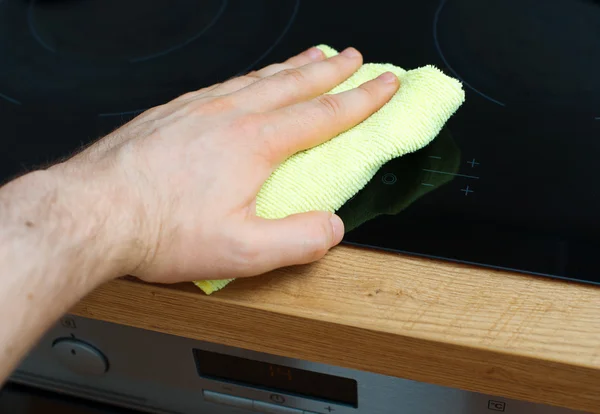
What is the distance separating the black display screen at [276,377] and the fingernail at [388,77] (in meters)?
0.25

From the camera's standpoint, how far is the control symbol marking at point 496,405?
0.52m

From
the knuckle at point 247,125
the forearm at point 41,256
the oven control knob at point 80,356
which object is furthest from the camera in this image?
the oven control knob at point 80,356

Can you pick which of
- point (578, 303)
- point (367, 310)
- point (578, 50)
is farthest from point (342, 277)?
point (578, 50)

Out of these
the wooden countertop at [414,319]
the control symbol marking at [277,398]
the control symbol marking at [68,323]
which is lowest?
the control symbol marking at [277,398]

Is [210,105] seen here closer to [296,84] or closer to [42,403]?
→ [296,84]

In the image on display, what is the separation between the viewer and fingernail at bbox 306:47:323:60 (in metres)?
0.63

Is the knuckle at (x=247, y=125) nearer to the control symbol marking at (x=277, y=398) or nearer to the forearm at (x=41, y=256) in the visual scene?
the forearm at (x=41, y=256)

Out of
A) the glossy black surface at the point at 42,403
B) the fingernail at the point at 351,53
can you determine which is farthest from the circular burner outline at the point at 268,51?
the glossy black surface at the point at 42,403

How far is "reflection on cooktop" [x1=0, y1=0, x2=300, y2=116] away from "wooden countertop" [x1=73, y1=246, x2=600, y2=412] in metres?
0.25

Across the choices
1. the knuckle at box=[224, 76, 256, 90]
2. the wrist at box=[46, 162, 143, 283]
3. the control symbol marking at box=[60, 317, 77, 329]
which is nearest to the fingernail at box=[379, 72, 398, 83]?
the knuckle at box=[224, 76, 256, 90]

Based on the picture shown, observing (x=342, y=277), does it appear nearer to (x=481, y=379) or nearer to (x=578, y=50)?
(x=481, y=379)

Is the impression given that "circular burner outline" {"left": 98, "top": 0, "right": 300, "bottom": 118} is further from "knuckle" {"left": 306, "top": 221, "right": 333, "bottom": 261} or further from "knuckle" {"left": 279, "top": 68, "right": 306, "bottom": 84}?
"knuckle" {"left": 306, "top": 221, "right": 333, "bottom": 261}

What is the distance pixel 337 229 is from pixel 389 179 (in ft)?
0.25

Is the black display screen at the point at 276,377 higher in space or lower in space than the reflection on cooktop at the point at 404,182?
lower
